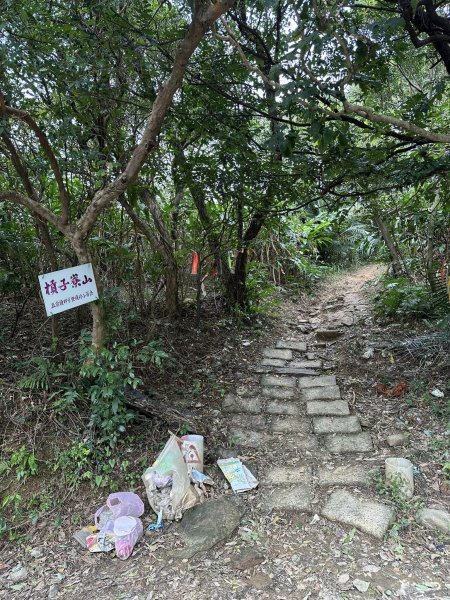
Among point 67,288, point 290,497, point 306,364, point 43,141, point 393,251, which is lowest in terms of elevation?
point 290,497

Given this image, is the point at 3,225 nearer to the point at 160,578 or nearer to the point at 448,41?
the point at 160,578

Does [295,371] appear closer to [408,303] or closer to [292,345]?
[292,345]

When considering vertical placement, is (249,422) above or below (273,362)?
below

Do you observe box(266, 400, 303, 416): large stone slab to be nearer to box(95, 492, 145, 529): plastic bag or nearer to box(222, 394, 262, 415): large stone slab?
box(222, 394, 262, 415): large stone slab

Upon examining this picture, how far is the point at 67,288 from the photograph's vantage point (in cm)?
268

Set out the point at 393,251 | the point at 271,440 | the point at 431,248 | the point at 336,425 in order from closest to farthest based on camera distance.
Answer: the point at 271,440, the point at 336,425, the point at 431,248, the point at 393,251

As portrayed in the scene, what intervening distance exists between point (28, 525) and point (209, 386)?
6.19ft

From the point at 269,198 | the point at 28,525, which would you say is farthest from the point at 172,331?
the point at 28,525

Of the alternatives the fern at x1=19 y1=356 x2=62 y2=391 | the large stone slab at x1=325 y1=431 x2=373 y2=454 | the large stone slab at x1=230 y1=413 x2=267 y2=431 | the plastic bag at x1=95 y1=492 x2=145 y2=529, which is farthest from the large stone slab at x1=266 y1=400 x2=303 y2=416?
Result: the fern at x1=19 y1=356 x2=62 y2=391

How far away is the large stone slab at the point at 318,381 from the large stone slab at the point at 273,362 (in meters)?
0.45

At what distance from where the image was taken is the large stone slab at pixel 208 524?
228cm

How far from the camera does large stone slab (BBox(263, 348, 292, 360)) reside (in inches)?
193

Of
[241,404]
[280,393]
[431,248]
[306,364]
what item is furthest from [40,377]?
[431,248]

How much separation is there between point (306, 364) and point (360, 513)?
2.35 metres
